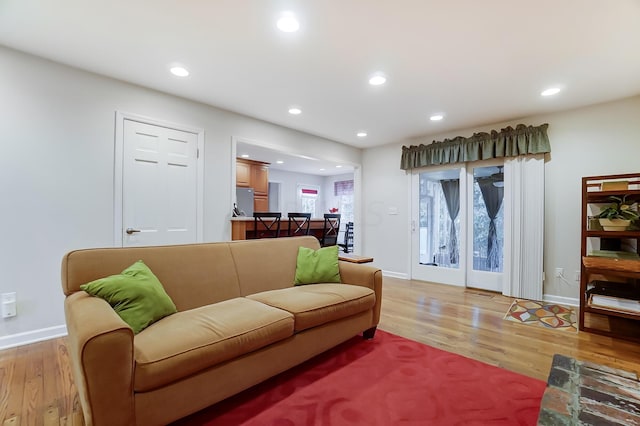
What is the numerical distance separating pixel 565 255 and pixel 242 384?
4127 mm

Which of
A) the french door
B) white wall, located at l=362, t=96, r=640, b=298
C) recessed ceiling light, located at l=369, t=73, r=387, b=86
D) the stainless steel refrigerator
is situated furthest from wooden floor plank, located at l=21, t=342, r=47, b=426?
white wall, located at l=362, t=96, r=640, b=298

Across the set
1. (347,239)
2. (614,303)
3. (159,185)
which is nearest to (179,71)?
(159,185)

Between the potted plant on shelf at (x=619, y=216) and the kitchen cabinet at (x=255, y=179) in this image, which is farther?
the kitchen cabinet at (x=255, y=179)

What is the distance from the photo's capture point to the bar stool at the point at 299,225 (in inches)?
173

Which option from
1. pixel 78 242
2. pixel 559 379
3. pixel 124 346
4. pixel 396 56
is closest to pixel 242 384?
pixel 124 346

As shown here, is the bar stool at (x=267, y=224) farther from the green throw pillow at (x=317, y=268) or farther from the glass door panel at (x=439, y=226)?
the glass door panel at (x=439, y=226)

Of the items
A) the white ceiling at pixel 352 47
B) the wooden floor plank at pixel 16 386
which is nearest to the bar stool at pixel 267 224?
the white ceiling at pixel 352 47

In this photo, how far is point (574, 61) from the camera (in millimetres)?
2543

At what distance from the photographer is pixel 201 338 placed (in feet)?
4.92

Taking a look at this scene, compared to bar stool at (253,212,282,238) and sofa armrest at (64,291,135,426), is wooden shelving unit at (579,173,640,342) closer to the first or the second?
bar stool at (253,212,282,238)

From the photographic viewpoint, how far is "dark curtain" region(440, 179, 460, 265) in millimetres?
4750

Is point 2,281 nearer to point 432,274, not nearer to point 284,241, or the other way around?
point 284,241

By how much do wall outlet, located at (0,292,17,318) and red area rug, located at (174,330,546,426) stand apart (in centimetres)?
205

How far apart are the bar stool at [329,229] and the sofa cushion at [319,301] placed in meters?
2.38
